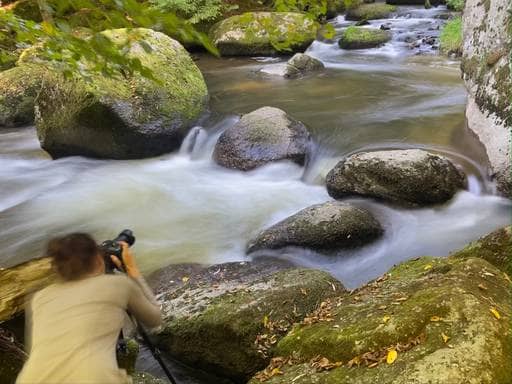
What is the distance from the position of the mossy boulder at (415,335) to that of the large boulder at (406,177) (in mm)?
2798

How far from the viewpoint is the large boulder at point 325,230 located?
558 centimetres

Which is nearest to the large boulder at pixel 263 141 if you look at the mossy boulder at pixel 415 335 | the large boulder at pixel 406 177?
the large boulder at pixel 406 177

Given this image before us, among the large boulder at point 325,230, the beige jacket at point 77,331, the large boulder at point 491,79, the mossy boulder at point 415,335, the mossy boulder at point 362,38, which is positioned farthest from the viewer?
the mossy boulder at point 362,38

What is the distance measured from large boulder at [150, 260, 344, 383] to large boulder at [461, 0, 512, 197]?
3.29 m

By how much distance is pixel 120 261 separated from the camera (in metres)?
2.33

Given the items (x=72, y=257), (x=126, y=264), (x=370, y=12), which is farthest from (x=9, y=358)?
(x=370, y=12)

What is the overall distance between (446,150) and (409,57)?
688 cm

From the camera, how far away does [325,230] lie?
18.3 ft

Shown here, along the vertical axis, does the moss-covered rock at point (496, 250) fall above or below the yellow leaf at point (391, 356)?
below

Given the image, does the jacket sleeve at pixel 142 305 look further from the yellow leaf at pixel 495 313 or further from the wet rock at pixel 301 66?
the wet rock at pixel 301 66

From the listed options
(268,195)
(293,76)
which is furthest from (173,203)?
(293,76)

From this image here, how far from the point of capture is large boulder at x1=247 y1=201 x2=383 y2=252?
18.3 feet

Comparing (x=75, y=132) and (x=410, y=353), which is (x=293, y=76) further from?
(x=410, y=353)

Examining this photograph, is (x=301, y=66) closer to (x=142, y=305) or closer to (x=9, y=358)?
(x=9, y=358)
